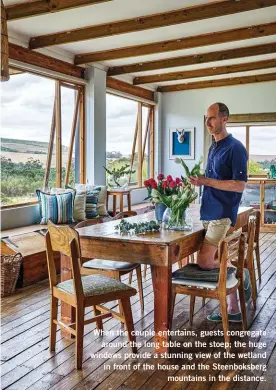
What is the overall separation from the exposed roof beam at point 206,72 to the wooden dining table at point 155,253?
5.46 m

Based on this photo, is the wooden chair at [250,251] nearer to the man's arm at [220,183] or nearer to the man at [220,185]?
the man at [220,185]

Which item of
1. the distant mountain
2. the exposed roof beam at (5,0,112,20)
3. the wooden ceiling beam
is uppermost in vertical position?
the exposed roof beam at (5,0,112,20)

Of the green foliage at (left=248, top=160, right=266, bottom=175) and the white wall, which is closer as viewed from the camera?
the white wall

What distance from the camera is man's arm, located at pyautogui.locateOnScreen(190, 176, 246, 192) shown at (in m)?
3.12

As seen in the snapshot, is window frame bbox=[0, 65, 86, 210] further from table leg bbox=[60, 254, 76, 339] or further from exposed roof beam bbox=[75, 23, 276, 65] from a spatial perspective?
table leg bbox=[60, 254, 76, 339]

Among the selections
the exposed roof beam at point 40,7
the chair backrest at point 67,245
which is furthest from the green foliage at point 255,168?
the chair backrest at point 67,245

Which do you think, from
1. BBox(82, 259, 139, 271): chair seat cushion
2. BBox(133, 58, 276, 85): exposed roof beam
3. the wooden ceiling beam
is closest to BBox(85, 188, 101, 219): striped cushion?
the wooden ceiling beam

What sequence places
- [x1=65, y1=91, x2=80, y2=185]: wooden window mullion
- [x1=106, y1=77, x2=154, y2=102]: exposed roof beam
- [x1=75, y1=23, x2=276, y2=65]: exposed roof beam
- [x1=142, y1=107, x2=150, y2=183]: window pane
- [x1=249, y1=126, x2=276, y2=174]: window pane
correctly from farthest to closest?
[x1=142, y1=107, x2=150, y2=183]: window pane, [x1=249, y1=126, x2=276, y2=174]: window pane, [x1=106, y1=77, x2=154, y2=102]: exposed roof beam, [x1=65, y1=91, x2=80, y2=185]: wooden window mullion, [x1=75, y1=23, x2=276, y2=65]: exposed roof beam

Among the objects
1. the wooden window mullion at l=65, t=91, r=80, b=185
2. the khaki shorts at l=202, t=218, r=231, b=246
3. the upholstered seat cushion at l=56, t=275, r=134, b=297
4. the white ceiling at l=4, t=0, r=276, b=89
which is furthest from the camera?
the wooden window mullion at l=65, t=91, r=80, b=185

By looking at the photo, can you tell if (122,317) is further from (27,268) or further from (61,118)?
(61,118)

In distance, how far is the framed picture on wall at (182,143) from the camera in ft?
31.4

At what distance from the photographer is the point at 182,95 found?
962cm

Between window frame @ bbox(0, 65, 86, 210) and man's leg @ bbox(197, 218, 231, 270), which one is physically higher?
window frame @ bbox(0, 65, 86, 210)

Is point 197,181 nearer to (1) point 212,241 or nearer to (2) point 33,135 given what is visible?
(1) point 212,241
